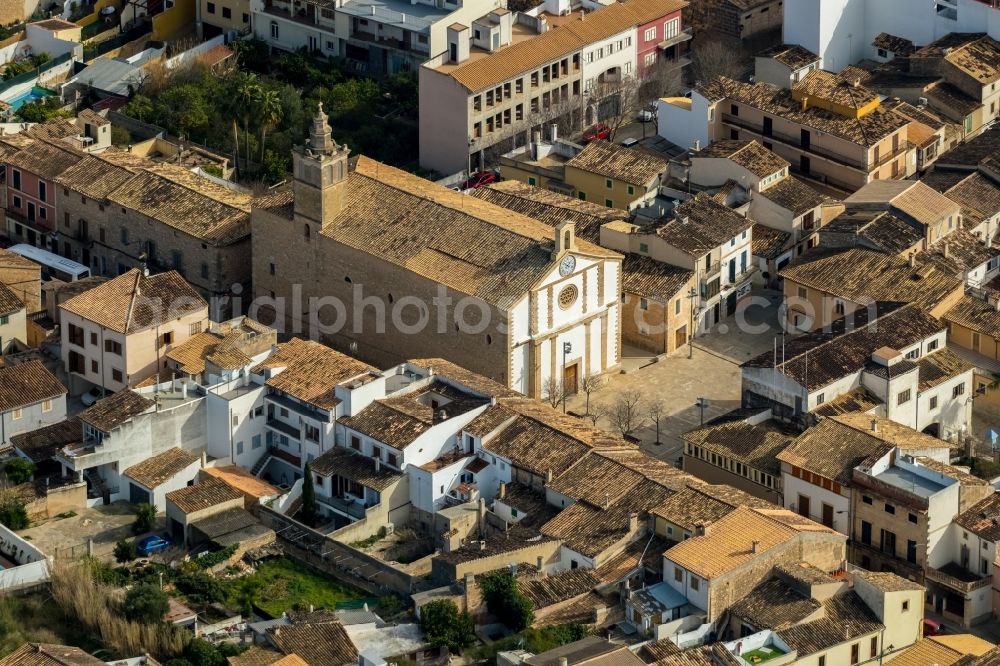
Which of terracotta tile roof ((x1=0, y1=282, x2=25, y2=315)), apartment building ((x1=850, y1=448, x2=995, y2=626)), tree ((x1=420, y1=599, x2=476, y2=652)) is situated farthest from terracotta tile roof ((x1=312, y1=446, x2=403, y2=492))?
apartment building ((x1=850, y1=448, x2=995, y2=626))

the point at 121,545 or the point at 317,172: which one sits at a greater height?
the point at 317,172

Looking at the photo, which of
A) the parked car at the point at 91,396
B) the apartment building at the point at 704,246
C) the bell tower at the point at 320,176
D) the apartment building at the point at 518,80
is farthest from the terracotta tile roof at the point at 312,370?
the apartment building at the point at 518,80

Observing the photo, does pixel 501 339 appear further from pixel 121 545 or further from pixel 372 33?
pixel 372 33

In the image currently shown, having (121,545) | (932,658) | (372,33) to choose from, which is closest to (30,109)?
(372,33)

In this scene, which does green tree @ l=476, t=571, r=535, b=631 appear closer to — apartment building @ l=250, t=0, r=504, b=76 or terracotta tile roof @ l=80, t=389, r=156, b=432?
terracotta tile roof @ l=80, t=389, r=156, b=432

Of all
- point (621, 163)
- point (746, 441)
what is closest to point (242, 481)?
point (746, 441)
